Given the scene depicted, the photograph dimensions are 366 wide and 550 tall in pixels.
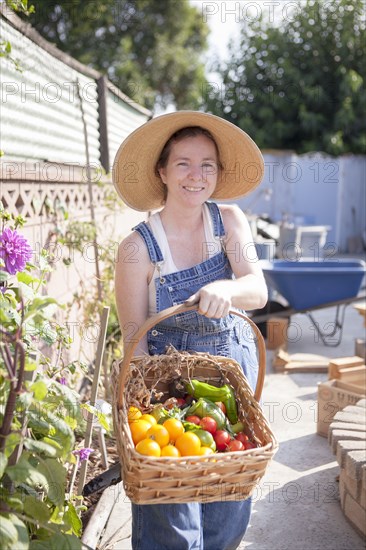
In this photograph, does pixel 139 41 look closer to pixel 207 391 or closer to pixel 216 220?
pixel 216 220

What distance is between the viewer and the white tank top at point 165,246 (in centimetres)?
242

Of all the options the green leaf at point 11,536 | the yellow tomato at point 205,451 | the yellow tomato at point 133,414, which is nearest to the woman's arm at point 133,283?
the yellow tomato at point 133,414

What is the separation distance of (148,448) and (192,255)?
2.96ft

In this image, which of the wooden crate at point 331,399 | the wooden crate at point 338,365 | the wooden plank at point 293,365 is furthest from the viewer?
the wooden plank at point 293,365

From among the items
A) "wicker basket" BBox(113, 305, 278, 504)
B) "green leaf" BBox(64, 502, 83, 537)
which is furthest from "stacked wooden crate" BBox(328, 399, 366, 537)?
"green leaf" BBox(64, 502, 83, 537)

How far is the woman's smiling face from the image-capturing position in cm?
243

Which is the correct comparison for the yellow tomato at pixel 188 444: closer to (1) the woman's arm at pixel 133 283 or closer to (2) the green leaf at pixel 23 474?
(2) the green leaf at pixel 23 474

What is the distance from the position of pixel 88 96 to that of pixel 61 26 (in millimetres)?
15968

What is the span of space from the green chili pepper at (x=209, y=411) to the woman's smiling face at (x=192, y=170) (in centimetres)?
73

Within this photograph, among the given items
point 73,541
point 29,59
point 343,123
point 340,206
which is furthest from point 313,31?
point 73,541

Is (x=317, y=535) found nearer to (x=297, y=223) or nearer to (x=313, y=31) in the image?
(x=297, y=223)

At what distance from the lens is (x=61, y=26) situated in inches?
787

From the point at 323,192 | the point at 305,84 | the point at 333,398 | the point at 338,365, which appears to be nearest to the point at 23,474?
the point at 333,398

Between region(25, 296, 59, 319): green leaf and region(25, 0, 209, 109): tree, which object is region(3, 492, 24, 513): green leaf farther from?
region(25, 0, 209, 109): tree
